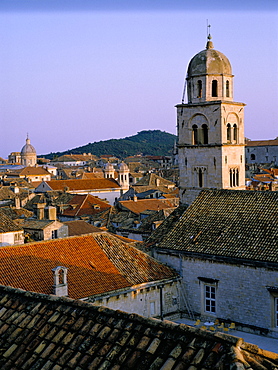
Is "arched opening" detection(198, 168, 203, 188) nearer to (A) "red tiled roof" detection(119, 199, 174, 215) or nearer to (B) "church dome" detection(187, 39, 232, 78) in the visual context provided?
(B) "church dome" detection(187, 39, 232, 78)

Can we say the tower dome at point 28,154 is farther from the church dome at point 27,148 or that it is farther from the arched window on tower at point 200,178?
the arched window on tower at point 200,178

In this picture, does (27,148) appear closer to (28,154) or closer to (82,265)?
(28,154)

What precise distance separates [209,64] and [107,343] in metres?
26.5

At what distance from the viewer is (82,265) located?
22.1 meters

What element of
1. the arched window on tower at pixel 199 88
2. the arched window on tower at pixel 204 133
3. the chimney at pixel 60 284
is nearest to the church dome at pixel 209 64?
the arched window on tower at pixel 199 88

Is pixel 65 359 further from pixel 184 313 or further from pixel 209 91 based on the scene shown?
pixel 209 91

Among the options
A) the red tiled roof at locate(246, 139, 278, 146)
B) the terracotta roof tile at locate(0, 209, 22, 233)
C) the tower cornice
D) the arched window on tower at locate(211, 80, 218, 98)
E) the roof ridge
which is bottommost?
the terracotta roof tile at locate(0, 209, 22, 233)

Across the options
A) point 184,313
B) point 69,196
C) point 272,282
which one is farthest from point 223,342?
point 69,196

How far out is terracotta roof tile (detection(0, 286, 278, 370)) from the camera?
257 inches

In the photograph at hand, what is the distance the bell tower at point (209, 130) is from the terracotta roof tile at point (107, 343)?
22.8 m

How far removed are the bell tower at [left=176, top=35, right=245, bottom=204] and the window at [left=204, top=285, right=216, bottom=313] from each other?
8.91 m

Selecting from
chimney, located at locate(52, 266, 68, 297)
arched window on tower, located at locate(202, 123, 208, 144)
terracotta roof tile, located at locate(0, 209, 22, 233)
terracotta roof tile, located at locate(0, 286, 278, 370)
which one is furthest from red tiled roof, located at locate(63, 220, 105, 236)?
terracotta roof tile, located at locate(0, 286, 278, 370)

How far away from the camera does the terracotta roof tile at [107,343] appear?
6531 mm

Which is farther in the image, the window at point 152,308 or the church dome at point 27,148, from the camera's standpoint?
the church dome at point 27,148
